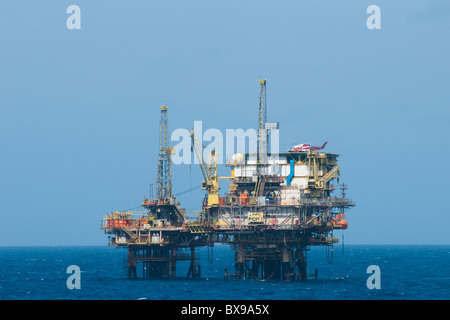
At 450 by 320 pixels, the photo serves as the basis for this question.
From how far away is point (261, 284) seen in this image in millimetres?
101312

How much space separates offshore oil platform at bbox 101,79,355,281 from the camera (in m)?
102

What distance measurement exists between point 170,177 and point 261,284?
22642mm

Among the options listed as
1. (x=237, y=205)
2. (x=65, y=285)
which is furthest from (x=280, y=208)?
(x=65, y=285)

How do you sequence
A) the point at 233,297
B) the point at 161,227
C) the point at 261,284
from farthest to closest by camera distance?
the point at 161,227 → the point at 261,284 → the point at 233,297

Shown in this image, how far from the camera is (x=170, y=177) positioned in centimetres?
11606

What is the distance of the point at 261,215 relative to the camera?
101 m

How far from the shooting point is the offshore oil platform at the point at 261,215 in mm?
101625

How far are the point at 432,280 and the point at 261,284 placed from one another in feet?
108

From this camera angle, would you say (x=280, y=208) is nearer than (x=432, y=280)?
Yes

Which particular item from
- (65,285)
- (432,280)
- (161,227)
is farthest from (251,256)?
(432,280)

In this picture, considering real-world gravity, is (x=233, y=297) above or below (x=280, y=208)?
below
